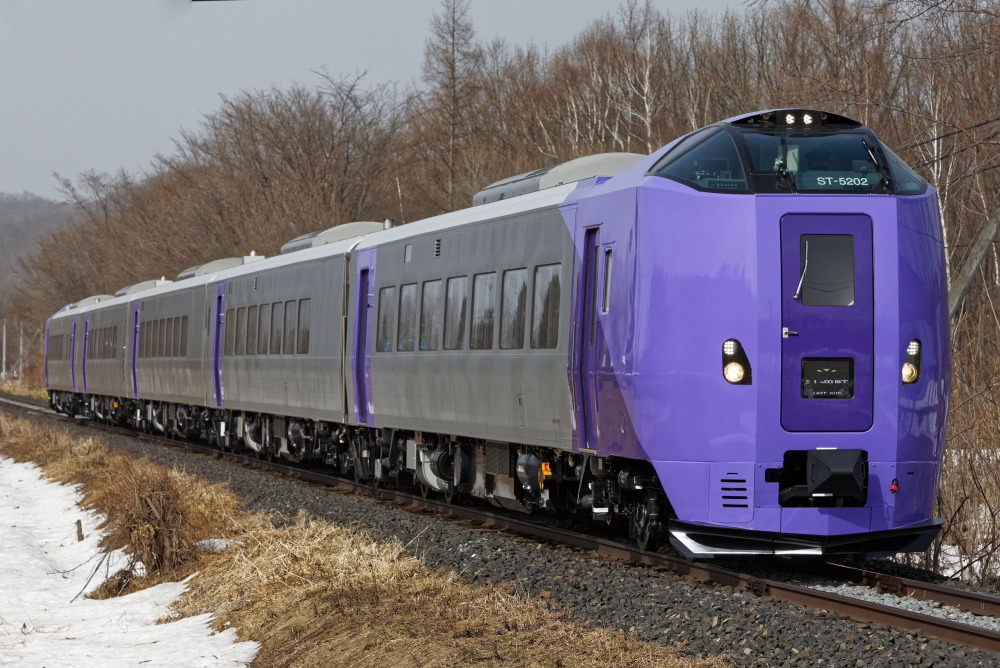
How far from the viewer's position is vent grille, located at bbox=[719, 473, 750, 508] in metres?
9.10

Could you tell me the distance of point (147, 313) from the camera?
29.3m

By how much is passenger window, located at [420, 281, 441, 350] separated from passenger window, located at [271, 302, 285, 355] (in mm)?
5986

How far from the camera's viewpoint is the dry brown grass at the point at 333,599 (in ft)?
23.5

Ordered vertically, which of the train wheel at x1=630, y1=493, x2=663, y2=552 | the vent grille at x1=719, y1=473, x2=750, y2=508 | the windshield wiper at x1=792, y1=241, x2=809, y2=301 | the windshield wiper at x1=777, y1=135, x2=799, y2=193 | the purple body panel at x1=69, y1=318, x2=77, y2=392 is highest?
the windshield wiper at x1=777, y1=135, x2=799, y2=193

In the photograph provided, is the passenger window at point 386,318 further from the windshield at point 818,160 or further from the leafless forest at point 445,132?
the leafless forest at point 445,132

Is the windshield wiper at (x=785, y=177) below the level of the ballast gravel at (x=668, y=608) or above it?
above

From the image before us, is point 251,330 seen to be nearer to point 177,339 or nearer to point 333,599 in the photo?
point 177,339

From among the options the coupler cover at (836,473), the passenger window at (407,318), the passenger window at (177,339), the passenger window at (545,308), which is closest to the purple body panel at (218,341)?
the passenger window at (177,339)

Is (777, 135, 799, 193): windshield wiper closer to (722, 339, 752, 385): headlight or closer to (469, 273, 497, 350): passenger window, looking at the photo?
(722, 339, 752, 385): headlight

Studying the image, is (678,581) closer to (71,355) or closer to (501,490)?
(501,490)

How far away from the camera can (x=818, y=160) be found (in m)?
9.61

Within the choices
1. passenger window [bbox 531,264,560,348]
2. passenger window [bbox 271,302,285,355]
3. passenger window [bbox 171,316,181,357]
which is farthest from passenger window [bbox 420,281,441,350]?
passenger window [bbox 171,316,181,357]

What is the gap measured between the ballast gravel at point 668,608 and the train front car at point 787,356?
0.74 m

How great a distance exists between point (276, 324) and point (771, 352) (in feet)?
39.6
